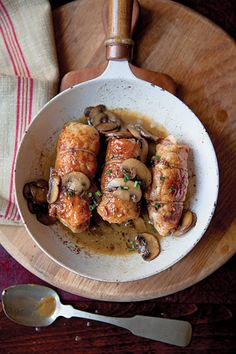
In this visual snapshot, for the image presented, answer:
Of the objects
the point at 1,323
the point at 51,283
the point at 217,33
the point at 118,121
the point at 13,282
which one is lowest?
the point at 1,323

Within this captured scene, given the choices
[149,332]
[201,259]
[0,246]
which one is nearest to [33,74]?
[0,246]

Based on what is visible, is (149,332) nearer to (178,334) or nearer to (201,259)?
(178,334)

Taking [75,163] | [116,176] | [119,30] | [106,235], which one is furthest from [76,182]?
[119,30]

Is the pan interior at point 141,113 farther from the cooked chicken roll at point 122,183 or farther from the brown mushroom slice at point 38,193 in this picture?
the cooked chicken roll at point 122,183

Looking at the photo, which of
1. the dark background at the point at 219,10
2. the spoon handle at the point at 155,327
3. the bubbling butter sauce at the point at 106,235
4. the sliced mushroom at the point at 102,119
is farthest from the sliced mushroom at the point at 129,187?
the dark background at the point at 219,10

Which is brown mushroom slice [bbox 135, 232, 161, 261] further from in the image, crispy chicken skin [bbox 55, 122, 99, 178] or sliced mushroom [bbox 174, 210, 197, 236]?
crispy chicken skin [bbox 55, 122, 99, 178]

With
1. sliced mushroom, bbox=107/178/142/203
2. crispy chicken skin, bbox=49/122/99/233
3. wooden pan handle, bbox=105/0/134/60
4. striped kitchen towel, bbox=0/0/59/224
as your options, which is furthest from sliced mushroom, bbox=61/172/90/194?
wooden pan handle, bbox=105/0/134/60
